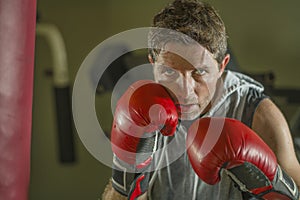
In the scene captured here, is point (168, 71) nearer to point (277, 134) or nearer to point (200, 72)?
point (200, 72)

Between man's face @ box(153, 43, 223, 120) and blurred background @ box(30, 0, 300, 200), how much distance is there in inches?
62.9

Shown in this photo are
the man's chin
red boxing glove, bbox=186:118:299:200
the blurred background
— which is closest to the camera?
red boxing glove, bbox=186:118:299:200

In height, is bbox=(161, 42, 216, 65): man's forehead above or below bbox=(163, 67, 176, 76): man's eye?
above

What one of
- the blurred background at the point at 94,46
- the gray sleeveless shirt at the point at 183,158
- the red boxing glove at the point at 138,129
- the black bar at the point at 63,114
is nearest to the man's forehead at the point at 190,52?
the red boxing glove at the point at 138,129

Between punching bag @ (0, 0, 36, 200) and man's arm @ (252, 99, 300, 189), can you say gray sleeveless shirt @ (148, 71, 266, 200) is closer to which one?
man's arm @ (252, 99, 300, 189)

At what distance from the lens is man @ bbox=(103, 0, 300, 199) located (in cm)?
127

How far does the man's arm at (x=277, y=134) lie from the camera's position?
136 centimetres

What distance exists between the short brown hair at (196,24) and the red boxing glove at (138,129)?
0.50ft

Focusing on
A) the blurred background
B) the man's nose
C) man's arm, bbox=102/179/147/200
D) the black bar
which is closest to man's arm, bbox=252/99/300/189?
the man's nose

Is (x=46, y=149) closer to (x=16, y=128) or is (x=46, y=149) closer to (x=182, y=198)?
(x=182, y=198)

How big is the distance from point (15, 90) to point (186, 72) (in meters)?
0.47

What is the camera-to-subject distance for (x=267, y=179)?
3.85 ft

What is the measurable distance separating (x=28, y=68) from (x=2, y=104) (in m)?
0.09

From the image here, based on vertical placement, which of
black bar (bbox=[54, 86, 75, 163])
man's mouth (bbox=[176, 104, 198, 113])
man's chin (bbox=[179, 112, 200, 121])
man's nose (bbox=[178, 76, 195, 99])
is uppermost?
man's nose (bbox=[178, 76, 195, 99])
